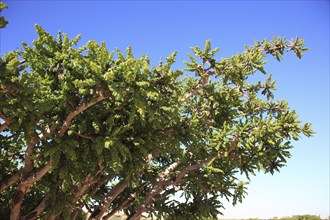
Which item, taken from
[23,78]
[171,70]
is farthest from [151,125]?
[23,78]

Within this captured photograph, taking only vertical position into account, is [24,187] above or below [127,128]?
below

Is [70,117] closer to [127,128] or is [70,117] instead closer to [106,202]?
[127,128]

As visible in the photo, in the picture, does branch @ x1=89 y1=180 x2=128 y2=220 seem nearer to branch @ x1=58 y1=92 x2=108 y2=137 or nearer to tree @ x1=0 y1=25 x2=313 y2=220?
tree @ x1=0 y1=25 x2=313 y2=220

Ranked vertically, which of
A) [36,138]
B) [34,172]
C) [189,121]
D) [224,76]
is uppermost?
[224,76]

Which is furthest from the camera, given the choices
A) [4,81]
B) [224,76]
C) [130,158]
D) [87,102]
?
[224,76]

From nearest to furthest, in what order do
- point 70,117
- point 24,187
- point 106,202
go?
point 70,117 → point 24,187 → point 106,202

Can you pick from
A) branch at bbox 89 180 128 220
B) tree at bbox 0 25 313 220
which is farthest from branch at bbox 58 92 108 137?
branch at bbox 89 180 128 220

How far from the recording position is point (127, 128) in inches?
458

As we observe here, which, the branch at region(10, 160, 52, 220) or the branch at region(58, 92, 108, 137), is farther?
the branch at region(10, 160, 52, 220)

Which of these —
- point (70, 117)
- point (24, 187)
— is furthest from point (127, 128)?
point (24, 187)

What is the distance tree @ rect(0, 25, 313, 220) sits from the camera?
10.2 meters

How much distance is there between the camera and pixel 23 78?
382 inches

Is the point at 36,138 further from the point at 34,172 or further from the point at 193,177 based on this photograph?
the point at 193,177

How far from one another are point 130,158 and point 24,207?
28.6 ft
